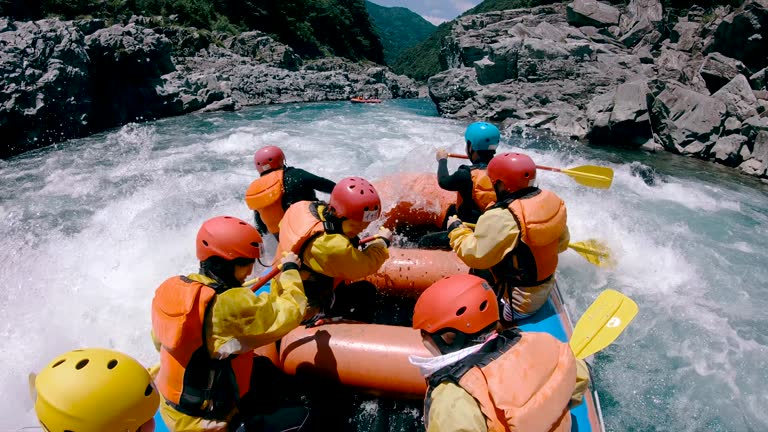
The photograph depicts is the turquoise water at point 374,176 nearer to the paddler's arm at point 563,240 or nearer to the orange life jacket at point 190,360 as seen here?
the paddler's arm at point 563,240

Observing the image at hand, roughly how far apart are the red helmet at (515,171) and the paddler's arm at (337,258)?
1.05 metres

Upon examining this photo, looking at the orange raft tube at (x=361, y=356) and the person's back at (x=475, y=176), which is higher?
the person's back at (x=475, y=176)

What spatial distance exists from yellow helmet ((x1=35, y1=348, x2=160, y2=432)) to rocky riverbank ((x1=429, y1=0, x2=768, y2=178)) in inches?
563

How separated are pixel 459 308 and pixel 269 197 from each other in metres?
2.66

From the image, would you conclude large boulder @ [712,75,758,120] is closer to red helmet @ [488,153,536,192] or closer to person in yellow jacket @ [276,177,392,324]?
red helmet @ [488,153,536,192]

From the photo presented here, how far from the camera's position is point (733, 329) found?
4195mm

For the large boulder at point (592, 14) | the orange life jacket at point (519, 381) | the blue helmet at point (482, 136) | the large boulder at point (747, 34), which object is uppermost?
the large boulder at point (592, 14)

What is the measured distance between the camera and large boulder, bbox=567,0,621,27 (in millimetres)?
26031

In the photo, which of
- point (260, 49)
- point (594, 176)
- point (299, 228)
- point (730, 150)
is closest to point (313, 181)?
point (299, 228)

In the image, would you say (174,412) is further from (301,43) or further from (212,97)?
(301,43)

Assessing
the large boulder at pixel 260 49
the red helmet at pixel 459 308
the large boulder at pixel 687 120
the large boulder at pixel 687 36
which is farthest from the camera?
the large boulder at pixel 260 49

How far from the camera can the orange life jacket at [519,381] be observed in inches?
59.9

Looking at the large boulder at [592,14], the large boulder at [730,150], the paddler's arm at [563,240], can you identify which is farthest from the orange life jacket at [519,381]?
the large boulder at [592,14]

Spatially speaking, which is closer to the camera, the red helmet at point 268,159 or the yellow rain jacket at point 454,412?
the yellow rain jacket at point 454,412
